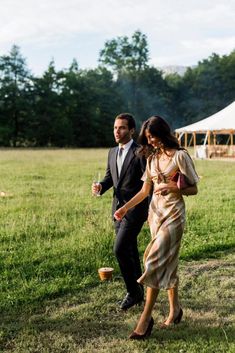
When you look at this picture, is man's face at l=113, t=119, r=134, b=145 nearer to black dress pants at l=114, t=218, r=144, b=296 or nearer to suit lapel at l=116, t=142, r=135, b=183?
suit lapel at l=116, t=142, r=135, b=183

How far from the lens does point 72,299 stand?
490 centimetres

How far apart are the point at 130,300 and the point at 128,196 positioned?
1.02 metres

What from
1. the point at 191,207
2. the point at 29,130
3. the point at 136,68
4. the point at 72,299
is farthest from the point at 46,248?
the point at 136,68

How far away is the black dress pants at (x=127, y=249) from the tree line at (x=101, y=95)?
53284 millimetres

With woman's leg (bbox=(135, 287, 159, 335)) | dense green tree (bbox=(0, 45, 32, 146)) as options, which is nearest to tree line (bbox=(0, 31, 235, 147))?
dense green tree (bbox=(0, 45, 32, 146))

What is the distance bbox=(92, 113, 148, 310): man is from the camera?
4.53 m

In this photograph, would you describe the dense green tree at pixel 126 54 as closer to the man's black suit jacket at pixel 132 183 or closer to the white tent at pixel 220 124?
the white tent at pixel 220 124

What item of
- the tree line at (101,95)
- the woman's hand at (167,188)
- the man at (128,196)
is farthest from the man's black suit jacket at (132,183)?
the tree line at (101,95)

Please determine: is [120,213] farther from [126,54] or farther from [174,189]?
[126,54]

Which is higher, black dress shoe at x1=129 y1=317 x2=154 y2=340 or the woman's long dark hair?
the woman's long dark hair

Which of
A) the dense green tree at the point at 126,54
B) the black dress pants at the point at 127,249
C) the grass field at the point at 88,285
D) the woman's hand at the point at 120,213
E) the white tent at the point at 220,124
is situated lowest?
the grass field at the point at 88,285

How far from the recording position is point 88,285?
535 centimetres

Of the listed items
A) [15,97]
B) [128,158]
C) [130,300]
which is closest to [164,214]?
[128,158]

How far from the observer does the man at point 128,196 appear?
14.9ft
